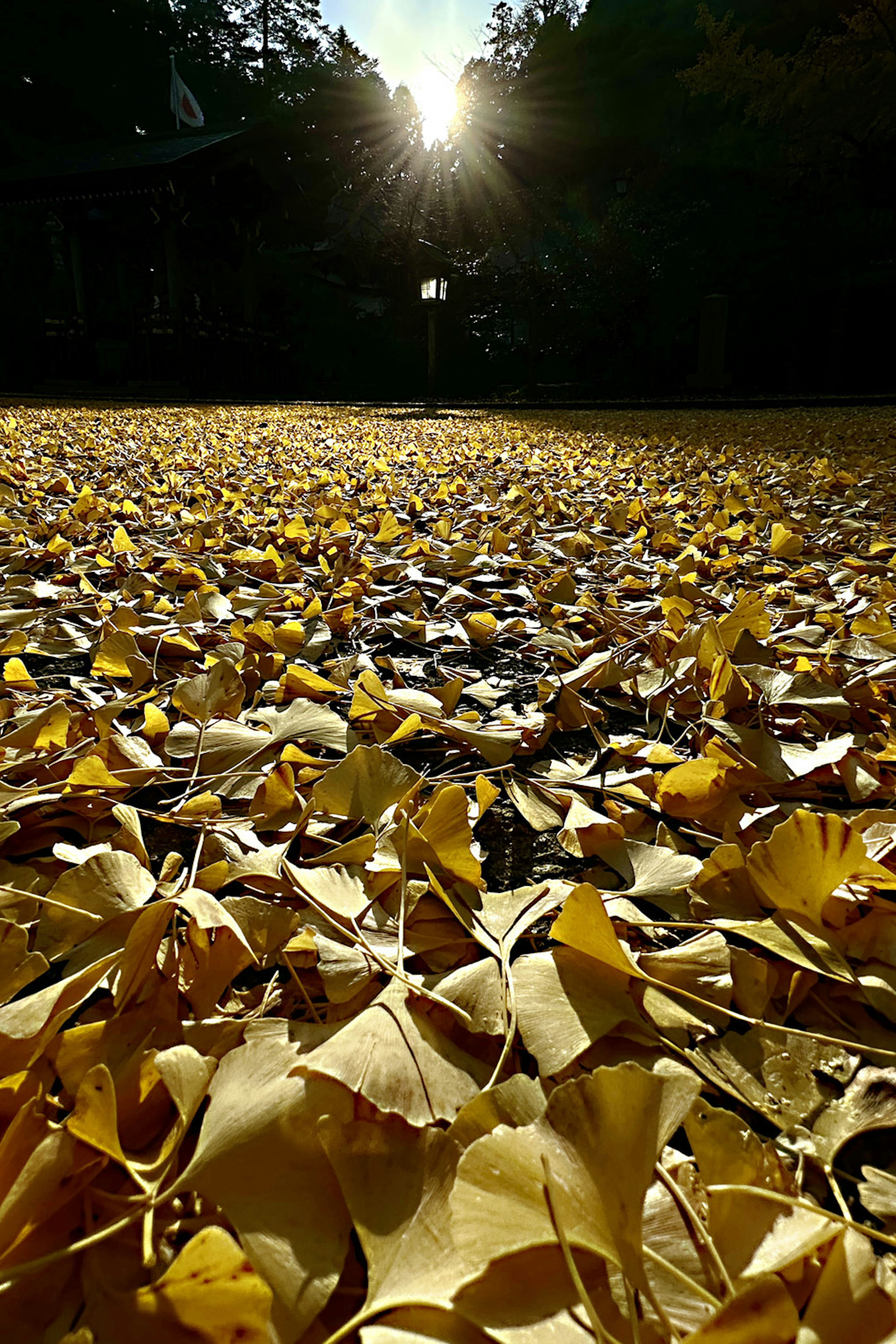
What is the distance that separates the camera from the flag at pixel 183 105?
48.7 feet

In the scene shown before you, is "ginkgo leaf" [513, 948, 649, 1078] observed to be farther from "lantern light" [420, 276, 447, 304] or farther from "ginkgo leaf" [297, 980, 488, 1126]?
"lantern light" [420, 276, 447, 304]

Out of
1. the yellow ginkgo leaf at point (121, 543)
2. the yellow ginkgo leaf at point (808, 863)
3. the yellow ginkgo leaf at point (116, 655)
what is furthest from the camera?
the yellow ginkgo leaf at point (121, 543)

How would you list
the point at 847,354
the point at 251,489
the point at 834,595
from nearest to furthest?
the point at 834,595 → the point at 251,489 → the point at 847,354

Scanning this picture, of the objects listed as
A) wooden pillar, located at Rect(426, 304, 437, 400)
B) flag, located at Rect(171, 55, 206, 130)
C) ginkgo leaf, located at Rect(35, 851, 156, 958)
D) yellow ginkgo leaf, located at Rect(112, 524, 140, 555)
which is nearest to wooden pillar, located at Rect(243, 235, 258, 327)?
wooden pillar, located at Rect(426, 304, 437, 400)

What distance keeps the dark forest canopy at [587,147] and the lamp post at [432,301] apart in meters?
2.84

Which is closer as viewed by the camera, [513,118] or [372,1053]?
[372,1053]

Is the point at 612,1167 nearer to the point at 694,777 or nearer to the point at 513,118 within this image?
the point at 694,777

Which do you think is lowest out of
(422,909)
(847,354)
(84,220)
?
(422,909)

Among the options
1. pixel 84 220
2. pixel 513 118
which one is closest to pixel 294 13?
pixel 513 118

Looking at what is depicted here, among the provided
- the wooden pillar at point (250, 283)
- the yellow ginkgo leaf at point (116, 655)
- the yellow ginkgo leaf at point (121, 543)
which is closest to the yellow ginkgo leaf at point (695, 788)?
the yellow ginkgo leaf at point (116, 655)

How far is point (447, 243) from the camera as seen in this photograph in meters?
21.2

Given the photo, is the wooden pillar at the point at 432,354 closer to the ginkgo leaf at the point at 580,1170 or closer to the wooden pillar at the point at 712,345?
the wooden pillar at the point at 712,345

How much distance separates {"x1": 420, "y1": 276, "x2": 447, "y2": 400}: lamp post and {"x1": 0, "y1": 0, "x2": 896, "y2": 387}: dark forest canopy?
2.84m

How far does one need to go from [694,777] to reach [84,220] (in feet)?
52.1
